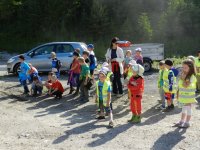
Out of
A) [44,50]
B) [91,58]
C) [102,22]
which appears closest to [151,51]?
[44,50]

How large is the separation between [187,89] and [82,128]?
103 inches

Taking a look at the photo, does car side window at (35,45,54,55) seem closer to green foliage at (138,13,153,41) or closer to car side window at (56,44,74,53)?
car side window at (56,44,74,53)

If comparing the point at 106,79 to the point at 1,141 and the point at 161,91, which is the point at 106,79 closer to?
the point at 161,91

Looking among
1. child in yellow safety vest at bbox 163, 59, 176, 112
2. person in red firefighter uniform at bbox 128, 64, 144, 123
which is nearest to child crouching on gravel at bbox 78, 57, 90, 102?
child in yellow safety vest at bbox 163, 59, 176, 112

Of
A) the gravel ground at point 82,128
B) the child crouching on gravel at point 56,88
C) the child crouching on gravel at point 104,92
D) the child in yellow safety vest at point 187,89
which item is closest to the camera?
the gravel ground at point 82,128

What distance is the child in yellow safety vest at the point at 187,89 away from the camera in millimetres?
8562

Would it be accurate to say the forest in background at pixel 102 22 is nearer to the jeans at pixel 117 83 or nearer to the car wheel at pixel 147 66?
the car wheel at pixel 147 66

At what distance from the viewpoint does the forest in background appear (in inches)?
1417

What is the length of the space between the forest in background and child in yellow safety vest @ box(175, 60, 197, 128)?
2607 cm

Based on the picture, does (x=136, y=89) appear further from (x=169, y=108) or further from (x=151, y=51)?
(x=151, y=51)

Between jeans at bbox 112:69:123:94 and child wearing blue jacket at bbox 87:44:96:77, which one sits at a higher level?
child wearing blue jacket at bbox 87:44:96:77

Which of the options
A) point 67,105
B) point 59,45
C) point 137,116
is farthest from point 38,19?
point 137,116

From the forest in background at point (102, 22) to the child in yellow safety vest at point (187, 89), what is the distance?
85.5 ft

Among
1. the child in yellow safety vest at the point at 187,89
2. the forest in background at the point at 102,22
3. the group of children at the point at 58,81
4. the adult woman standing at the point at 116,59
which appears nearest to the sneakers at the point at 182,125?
the child in yellow safety vest at the point at 187,89
